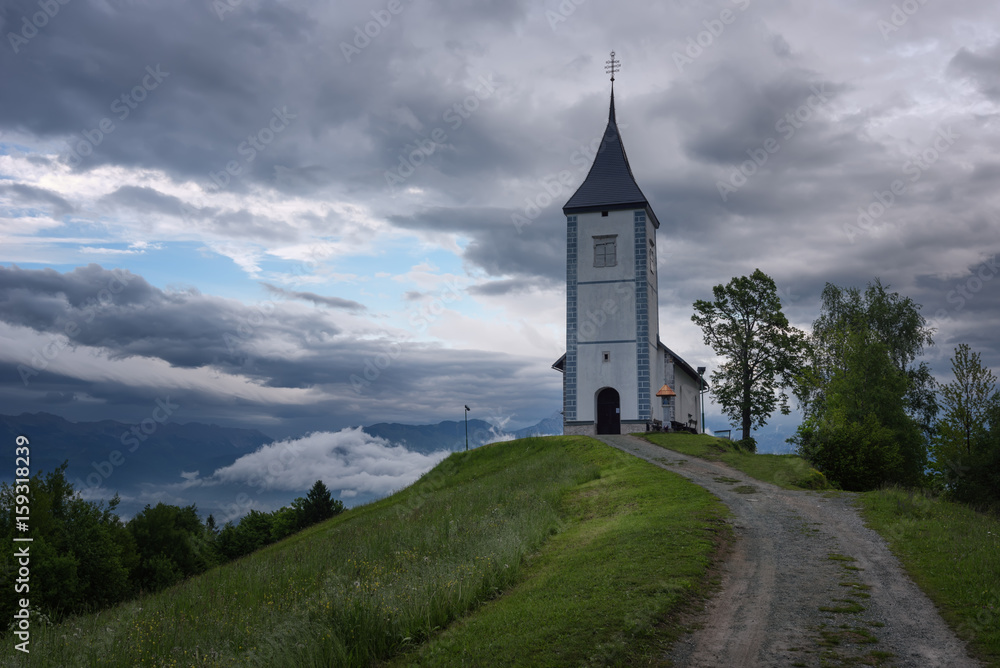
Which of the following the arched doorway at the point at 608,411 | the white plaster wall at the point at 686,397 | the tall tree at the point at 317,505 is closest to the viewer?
the arched doorway at the point at 608,411

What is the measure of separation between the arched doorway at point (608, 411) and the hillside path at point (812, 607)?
25416mm

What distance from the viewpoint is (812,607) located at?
9.45m

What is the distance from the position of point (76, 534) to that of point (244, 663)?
3939cm

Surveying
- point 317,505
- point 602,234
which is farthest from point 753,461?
point 317,505

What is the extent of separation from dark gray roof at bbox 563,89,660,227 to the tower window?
1881 mm

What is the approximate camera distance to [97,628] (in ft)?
35.9

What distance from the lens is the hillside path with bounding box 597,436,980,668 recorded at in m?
7.81

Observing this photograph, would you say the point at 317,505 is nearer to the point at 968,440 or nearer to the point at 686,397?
the point at 686,397

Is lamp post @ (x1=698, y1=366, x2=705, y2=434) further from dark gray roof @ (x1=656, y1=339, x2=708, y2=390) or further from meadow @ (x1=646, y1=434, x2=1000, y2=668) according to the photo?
meadow @ (x1=646, y1=434, x2=1000, y2=668)

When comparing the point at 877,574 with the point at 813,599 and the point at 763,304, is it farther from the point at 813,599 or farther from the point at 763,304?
the point at 763,304

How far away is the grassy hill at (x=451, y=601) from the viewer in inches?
339

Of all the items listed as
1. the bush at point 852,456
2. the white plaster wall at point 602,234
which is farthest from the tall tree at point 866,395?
the white plaster wall at point 602,234

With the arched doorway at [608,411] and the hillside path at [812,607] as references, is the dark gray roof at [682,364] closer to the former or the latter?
the arched doorway at [608,411]

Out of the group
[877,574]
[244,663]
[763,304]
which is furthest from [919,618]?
[763,304]
